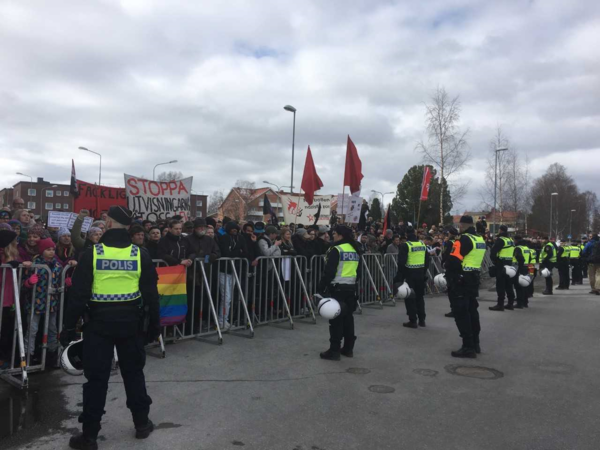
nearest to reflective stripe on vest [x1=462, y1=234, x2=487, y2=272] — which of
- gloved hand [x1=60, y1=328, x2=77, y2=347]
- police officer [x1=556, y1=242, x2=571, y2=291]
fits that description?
gloved hand [x1=60, y1=328, x2=77, y2=347]

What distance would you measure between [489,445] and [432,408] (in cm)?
81

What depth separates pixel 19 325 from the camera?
5062mm

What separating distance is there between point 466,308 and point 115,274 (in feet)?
16.3

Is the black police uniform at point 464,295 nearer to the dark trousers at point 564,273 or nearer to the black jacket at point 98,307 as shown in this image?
the black jacket at point 98,307

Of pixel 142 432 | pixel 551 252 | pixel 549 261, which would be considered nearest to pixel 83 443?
pixel 142 432

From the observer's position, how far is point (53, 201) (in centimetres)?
9288

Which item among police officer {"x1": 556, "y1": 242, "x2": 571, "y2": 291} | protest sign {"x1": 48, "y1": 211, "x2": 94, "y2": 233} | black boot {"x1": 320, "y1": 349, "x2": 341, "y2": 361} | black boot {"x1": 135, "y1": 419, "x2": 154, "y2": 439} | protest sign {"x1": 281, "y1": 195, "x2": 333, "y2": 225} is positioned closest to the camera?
black boot {"x1": 135, "y1": 419, "x2": 154, "y2": 439}

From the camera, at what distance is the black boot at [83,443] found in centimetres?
349

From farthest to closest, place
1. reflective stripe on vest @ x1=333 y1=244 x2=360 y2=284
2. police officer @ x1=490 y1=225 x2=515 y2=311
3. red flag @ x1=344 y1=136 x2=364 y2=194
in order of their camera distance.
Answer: red flag @ x1=344 y1=136 x2=364 y2=194 → police officer @ x1=490 y1=225 x2=515 y2=311 → reflective stripe on vest @ x1=333 y1=244 x2=360 y2=284

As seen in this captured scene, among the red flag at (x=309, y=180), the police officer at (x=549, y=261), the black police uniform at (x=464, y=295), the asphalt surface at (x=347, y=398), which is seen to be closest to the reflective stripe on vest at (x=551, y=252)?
the police officer at (x=549, y=261)

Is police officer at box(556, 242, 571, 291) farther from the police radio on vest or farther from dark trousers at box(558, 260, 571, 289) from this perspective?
the police radio on vest

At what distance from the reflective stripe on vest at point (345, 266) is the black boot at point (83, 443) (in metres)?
3.67

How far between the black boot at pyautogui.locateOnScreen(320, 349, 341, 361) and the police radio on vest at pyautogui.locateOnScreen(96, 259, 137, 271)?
3320 millimetres

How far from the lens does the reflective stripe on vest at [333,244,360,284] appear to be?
6.38 m
